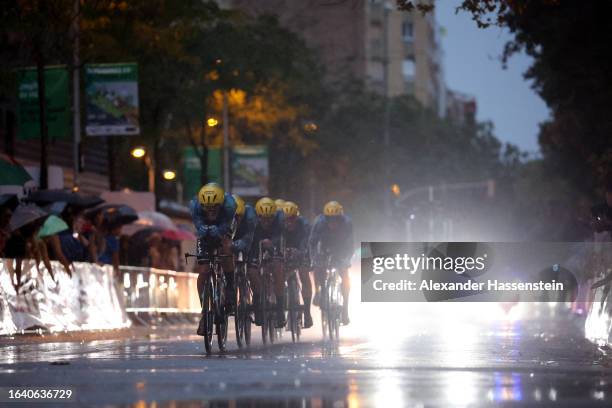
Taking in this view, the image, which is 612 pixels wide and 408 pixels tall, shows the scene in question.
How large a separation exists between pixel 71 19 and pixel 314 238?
1302 cm

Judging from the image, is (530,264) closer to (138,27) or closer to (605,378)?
(138,27)

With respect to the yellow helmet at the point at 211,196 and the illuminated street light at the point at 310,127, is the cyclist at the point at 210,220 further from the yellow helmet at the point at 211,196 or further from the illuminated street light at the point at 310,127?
the illuminated street light at the point at 310,127

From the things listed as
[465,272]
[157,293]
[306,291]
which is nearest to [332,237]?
[306,291]

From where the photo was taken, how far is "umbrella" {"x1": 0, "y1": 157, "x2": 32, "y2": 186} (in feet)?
96.8

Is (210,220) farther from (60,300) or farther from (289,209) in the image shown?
(60,300)

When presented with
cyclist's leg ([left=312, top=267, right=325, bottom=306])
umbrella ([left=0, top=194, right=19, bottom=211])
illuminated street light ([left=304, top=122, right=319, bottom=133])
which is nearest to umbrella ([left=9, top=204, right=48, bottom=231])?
umbrella ([left=0, top=194, right=19, bottom=211])

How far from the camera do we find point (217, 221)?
67.0ft

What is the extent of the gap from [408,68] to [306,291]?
15561cm

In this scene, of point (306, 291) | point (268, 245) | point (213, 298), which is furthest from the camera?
point (306, 291)

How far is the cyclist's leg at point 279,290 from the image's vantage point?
24.5 meters

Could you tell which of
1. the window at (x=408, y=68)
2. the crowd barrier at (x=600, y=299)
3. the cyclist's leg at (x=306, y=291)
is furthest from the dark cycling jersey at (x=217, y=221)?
the window at (x=408, y=68)

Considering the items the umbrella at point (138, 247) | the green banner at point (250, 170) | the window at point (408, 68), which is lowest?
the umbrella at point (138, 247)

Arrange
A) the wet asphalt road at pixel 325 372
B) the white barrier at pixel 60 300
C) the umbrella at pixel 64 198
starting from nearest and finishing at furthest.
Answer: the wet asphalt road at pixel 325 372, the white barrier at pixel 60 300, the umbrella at pixel 64 198

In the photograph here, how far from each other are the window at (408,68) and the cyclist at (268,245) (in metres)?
155
